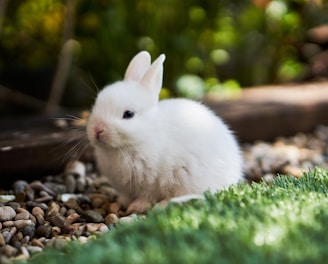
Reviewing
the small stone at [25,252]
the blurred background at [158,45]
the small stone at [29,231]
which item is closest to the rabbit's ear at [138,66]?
the small stone at [29,231]

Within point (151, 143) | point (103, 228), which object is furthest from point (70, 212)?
point (151, 143)

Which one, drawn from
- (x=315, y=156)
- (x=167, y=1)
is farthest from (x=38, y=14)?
(x=315, y=156)

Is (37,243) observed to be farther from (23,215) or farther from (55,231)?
(23,215)

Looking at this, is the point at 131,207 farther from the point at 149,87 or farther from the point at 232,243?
the point at 232,243

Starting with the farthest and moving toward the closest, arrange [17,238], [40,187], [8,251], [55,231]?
[40,187] → [55,231] → [17,238] → [8,251]

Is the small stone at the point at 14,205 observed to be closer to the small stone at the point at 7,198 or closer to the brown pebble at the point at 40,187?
the small stone at the point at 7,198

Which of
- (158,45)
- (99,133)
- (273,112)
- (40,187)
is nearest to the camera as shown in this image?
(99,133)

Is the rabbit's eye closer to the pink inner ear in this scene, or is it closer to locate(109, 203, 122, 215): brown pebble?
the pink inner ear
